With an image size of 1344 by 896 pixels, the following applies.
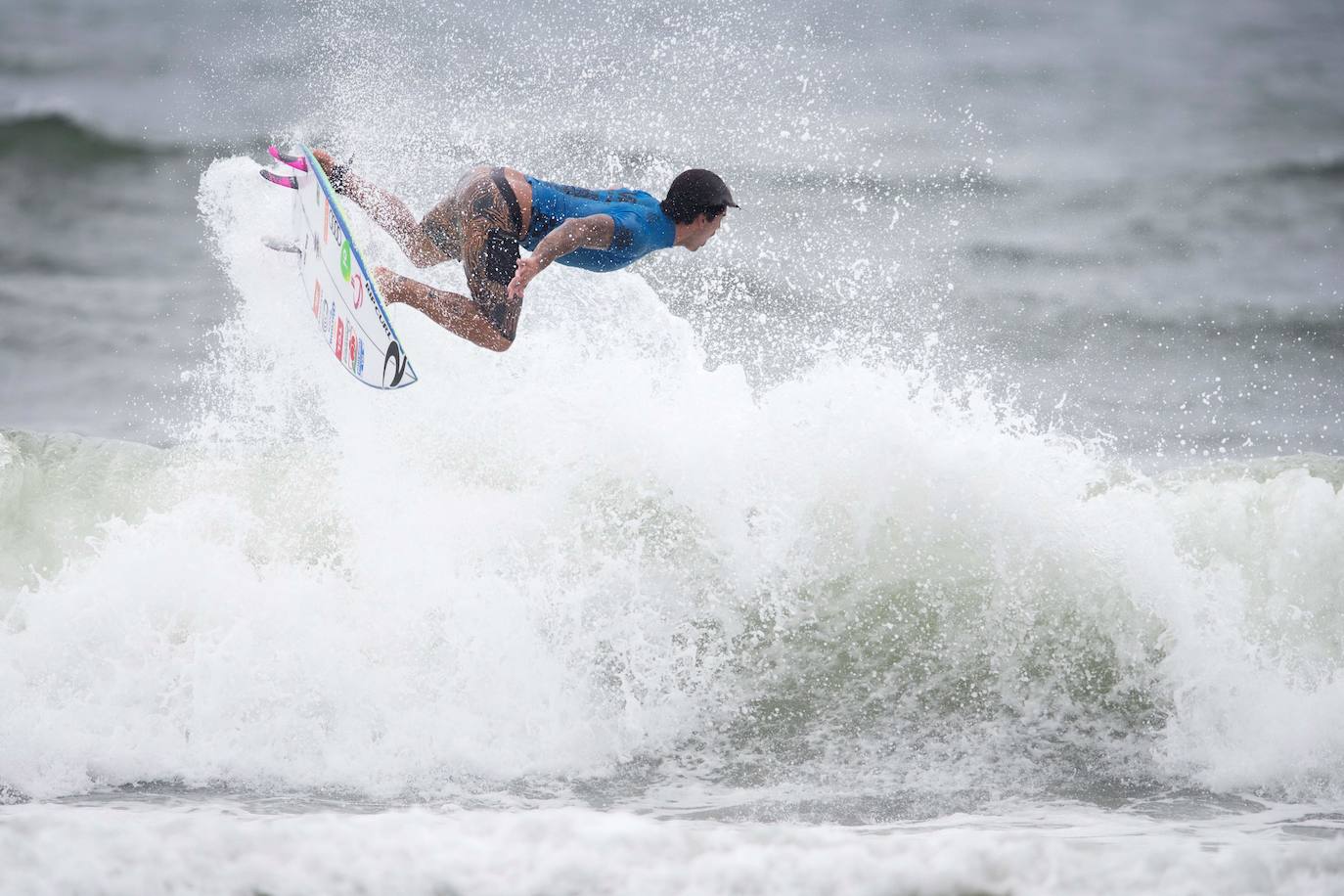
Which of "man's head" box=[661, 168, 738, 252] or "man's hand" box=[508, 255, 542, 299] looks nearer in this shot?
"man's hand" box=[508, 255, 542, 299]

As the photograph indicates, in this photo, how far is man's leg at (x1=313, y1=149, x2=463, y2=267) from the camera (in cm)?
502

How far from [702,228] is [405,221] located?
1.43 metres

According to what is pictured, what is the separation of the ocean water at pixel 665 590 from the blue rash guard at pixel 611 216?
4.14 feet

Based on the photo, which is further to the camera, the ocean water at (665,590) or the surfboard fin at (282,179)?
the surfboard fin at (282,179)

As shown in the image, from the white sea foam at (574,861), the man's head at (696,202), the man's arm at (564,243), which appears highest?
the man's head at (696,202)

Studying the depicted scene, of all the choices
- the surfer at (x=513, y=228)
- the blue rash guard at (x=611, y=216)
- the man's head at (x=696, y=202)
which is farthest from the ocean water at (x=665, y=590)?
the man's head at (x=696, y=202)

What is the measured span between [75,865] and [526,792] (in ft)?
5.06

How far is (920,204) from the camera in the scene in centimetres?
1141

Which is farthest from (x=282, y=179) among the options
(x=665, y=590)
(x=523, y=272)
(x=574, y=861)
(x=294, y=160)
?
(x=574, y=861)

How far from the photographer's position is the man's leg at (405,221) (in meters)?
5.02

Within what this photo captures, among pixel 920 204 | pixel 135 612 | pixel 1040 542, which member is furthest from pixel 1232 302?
pixel 135 612

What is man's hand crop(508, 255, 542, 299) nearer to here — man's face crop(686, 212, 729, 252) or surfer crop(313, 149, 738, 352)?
surfer crop(313, 149, 738, 352)

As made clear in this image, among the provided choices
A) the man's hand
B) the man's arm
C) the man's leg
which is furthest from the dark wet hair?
the man's leg

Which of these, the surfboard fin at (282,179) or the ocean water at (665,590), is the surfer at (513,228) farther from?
the ocean water at (665,590)
